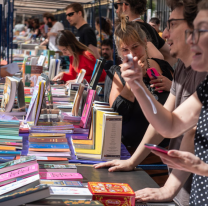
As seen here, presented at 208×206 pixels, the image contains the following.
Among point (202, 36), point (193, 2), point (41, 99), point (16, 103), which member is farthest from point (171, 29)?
point (16, 103)

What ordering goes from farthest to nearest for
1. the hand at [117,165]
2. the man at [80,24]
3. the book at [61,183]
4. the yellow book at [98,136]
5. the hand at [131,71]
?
the man at [80,24] → the yellow book at [98,136] → the hand at [117,165] → the book at [61,183] → the hand at [131,71]

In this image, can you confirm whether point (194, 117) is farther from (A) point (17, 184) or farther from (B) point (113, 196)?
(A) point (17, 184)

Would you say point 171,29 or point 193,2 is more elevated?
point 193,2

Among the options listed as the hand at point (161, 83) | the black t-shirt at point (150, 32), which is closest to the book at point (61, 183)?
the hand at point (161, 83)

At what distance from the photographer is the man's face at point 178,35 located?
1429 mm

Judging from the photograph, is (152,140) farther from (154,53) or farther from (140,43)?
(154,53)

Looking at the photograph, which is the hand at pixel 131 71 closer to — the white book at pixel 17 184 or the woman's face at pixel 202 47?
the woman's face at pixel 202 47

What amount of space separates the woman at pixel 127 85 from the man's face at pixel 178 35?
746 mm

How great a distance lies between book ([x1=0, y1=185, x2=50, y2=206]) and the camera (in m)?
0.98

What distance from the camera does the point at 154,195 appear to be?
1.26 m

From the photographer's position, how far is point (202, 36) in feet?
3.32

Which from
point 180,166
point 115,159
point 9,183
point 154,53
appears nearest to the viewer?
point 180,166

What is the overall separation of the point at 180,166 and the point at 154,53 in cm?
172

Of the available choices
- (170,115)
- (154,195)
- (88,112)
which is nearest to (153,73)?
(88,112)
